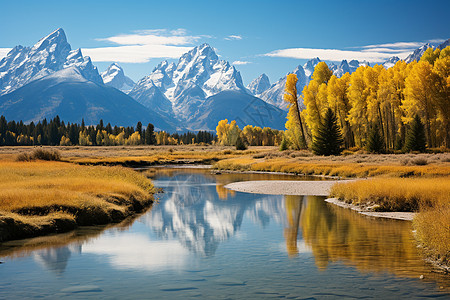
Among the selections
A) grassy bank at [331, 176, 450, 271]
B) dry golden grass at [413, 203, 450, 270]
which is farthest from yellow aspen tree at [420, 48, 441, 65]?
dry golden grass at [413, 203, 450, 270]

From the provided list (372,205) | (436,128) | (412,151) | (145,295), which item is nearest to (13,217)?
(145,295)

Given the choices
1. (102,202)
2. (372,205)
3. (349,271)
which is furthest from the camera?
(372,205)

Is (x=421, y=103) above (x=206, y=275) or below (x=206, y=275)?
above

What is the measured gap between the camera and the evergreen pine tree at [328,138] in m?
70.3

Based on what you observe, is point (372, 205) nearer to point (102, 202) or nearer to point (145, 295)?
point (102, 202)

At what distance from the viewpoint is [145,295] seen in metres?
12.1

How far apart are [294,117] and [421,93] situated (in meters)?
26.9

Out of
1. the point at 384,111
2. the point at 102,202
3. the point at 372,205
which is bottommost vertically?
the point at 372,205

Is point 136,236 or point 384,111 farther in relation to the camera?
point 384,111

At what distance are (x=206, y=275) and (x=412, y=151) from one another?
57.0m

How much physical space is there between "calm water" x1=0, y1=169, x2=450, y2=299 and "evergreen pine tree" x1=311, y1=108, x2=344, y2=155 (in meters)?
45.8

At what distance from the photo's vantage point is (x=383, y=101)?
71.2 meters

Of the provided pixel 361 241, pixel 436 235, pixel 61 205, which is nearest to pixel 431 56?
pixel 361 241

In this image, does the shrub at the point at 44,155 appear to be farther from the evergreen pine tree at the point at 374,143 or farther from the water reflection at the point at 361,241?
the evergreen pine tree at the point at 374,143
